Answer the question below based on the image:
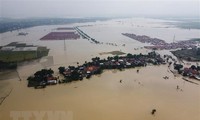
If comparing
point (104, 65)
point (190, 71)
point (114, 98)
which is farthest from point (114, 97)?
point (190, 71)

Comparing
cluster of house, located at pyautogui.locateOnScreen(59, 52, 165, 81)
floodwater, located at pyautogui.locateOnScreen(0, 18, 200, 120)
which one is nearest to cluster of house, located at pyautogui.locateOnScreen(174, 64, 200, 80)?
floodwater, located at pyautogui.locateOnScreen(0, 18, 200, 120)

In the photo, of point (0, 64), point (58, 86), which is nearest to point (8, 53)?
point (0, 64)

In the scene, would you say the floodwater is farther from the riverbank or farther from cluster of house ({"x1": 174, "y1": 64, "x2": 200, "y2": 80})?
cluster of house ({"x1": 174, "y1": 64, "x2": 200, "y2": 80})

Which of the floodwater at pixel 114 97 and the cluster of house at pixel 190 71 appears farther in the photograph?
the cluster of house at pixel 190 71

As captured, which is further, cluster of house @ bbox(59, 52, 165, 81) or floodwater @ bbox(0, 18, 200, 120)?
cluster of house @ bbox(59, 52, 165, 81)

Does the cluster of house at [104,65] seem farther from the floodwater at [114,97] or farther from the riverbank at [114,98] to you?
the riverbank at [114,98]

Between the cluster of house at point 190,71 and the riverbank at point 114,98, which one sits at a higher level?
the cluster of house at point 190,71

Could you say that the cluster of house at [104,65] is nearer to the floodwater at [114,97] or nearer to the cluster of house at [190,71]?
the floodwater at [114,97]

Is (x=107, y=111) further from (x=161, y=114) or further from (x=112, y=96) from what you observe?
(x=161, y=114)

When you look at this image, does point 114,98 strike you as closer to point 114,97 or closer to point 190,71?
point 114,97

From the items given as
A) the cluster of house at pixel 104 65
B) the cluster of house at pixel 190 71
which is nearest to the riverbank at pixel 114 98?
the cluster of house at pixel 104 65

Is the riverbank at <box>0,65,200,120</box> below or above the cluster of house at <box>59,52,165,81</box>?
below
